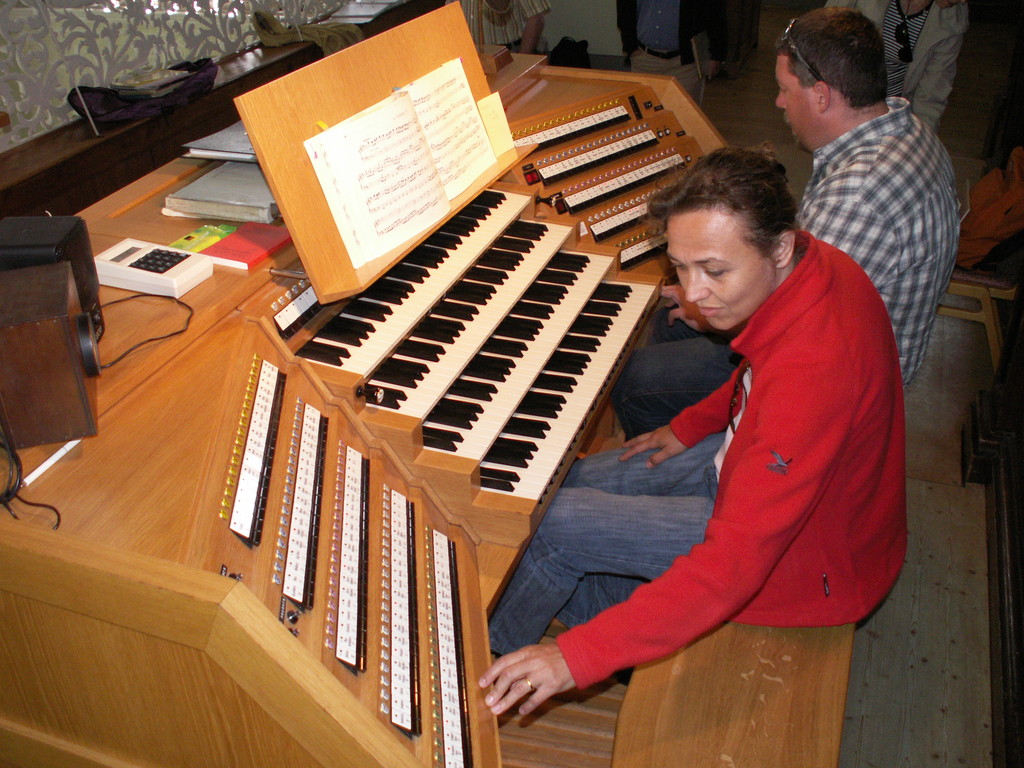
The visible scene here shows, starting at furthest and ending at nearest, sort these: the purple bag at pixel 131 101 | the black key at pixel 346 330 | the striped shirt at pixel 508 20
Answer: the striped shirt at pixel 508 20, the purple bag at pixel 131 101, the black key at pixel 346 330

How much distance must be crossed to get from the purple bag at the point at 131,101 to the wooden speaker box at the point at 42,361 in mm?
2966

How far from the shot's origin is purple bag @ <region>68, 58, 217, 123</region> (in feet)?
13.6

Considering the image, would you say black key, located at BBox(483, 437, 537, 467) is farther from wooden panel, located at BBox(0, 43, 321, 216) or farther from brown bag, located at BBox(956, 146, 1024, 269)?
wooden panel, located at BBox(0, 43, 321, 216)

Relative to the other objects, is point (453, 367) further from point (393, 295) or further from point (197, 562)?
point (197, 562)

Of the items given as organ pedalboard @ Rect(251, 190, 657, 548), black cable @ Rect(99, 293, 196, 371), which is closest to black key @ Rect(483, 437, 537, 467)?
organ pedalboard @ Rect(251, 190, 657, 548)

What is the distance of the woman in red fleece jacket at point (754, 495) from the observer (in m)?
1.61

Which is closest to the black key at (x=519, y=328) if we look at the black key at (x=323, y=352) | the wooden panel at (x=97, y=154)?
the black key at (x=323, y=352)

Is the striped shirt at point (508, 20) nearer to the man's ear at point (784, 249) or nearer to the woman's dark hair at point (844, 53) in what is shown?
the woman's dark hair at point (844, 53)

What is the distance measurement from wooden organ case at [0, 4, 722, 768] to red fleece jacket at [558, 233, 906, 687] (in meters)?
0.42

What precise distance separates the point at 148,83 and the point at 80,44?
13.5 inches

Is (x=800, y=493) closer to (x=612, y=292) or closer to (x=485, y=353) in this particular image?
(x=485, y=353)

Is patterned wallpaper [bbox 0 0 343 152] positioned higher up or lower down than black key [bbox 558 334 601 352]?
higher up

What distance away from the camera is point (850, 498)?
1.81m

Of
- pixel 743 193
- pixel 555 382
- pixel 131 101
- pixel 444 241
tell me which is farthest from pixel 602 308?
pixel 131 101
